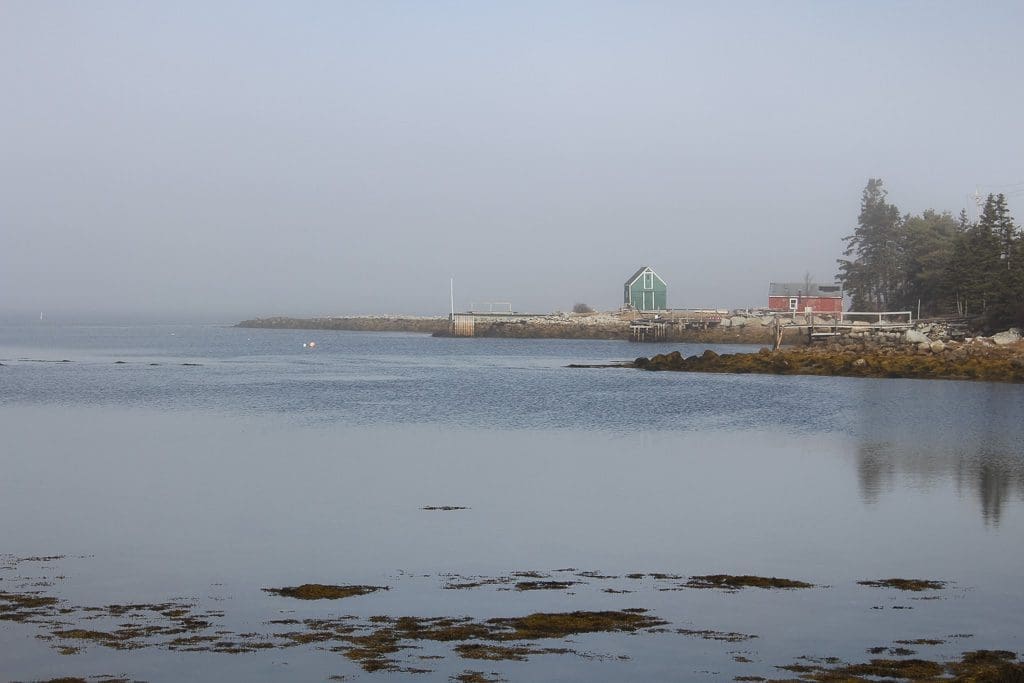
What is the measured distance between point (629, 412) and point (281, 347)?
61540mm

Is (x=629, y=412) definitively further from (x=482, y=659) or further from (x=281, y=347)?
(x=281, y=347)

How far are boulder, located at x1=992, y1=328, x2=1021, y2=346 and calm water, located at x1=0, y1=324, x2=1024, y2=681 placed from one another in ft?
48.1

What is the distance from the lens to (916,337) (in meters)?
55.0

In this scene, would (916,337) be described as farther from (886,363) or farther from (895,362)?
(886,363)

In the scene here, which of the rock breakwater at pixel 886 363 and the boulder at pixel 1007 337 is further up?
the boulder at pixel 1007 337

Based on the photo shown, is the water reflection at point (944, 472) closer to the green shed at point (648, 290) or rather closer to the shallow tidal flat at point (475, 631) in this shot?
the shallow tidal flat at point (475, 631)

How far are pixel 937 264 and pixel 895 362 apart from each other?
31.9 m

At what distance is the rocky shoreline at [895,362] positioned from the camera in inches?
1740

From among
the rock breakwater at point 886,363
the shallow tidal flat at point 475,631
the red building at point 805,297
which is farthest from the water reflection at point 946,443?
the red building at point 805,297

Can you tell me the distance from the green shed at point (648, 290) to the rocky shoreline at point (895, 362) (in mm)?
48553

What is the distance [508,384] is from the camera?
1724 inches

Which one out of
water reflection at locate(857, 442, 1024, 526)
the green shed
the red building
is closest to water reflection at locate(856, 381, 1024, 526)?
water reflection at locate(857, 442, 1024, 526)

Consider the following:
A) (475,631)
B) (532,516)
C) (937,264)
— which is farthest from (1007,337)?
(475,631)

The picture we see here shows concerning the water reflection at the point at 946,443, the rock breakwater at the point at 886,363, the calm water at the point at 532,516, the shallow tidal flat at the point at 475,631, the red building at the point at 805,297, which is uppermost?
the red building at the point at 805,297
